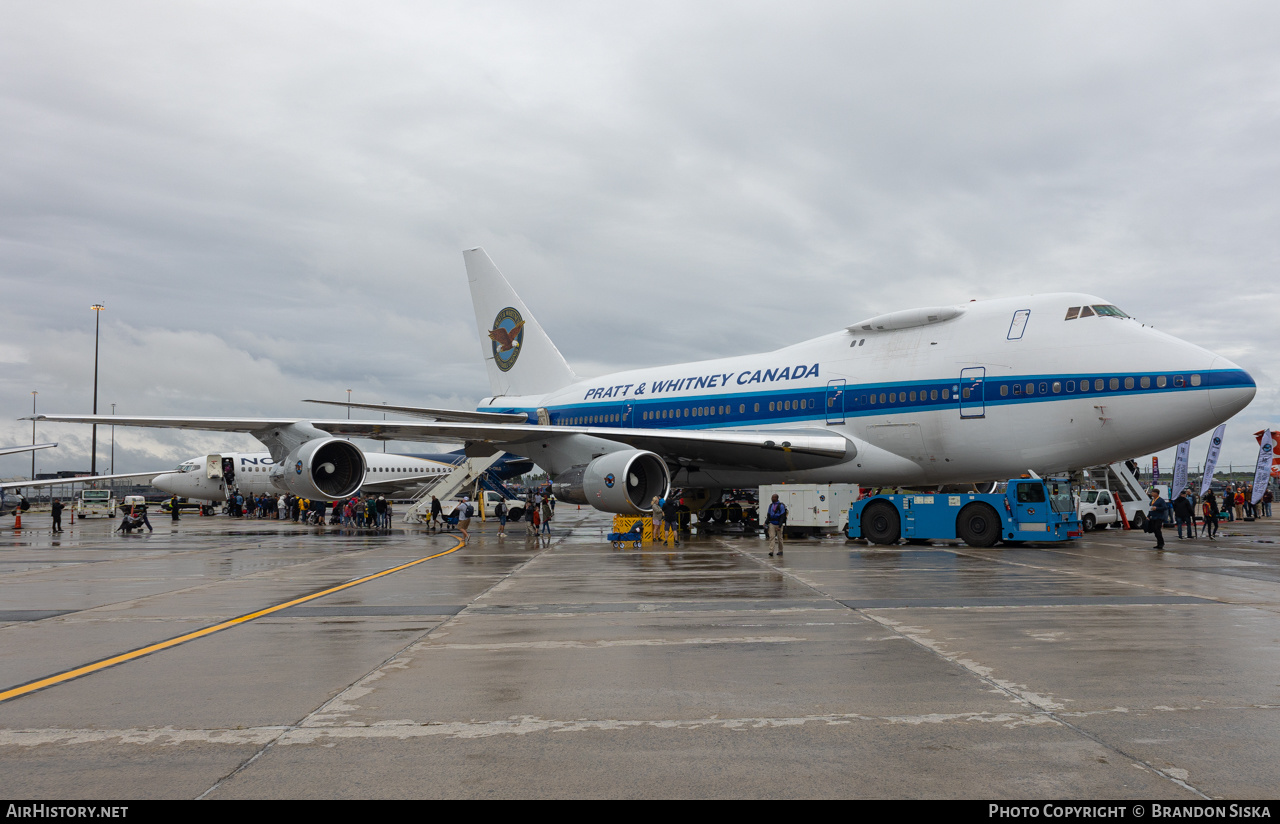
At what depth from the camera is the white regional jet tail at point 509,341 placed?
34000 mm

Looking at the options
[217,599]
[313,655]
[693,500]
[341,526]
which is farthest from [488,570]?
[341,526]

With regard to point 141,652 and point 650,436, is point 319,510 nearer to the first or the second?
point 650,436

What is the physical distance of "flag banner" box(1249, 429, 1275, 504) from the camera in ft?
123

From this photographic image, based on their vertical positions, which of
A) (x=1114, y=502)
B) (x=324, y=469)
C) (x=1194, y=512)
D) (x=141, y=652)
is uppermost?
(x=324, y=469)

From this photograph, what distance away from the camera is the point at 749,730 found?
203 inches

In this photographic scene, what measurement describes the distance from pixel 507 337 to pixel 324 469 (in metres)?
11.4

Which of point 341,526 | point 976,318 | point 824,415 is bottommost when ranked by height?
point 341,526

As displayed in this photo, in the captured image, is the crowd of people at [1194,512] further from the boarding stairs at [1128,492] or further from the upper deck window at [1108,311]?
the upper deck window at [1108,311]

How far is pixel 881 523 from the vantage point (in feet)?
72.9

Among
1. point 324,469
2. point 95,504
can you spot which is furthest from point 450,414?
point 95,504

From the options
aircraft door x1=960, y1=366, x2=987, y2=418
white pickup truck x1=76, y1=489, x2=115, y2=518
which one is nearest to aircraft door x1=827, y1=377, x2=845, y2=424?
aircraft door x1=960, y1=366, x2=987, y2=418

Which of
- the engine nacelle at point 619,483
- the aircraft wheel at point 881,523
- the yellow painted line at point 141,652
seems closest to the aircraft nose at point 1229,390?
the aircraft wheel at point 881,523
